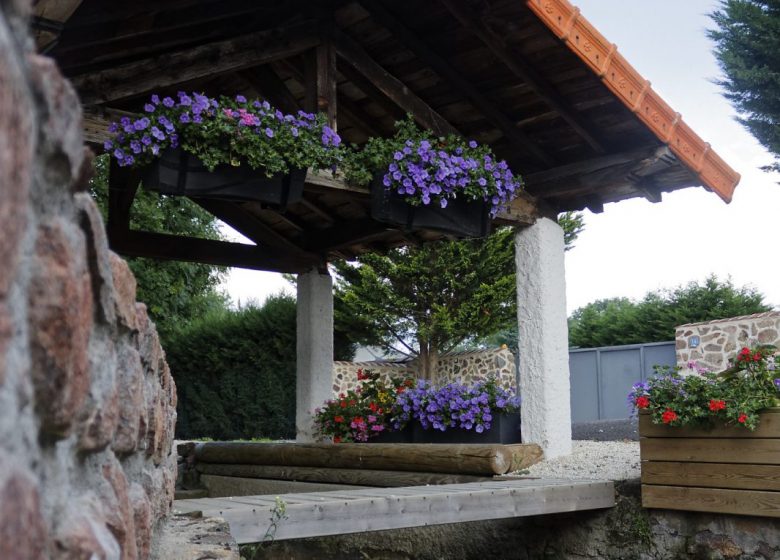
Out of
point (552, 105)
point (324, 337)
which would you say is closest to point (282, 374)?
point (324, 337)

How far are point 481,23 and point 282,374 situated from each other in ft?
25.9

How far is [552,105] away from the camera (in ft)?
19.5

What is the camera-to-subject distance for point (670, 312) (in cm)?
1449

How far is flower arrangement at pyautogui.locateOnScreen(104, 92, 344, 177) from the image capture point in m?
4.85

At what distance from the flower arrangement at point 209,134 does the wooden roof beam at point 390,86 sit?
112cm

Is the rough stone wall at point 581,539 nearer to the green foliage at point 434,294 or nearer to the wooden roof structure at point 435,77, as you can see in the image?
the wooden roof structure at point 435,77

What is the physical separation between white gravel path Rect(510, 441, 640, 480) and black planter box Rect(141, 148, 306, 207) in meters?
2.42

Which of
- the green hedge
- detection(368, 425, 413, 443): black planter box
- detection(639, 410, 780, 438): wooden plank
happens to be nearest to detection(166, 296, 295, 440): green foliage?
the green hedge

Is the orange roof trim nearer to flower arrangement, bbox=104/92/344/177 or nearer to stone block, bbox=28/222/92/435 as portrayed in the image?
Answer: flower arrangement, bbox=104/92/344/177

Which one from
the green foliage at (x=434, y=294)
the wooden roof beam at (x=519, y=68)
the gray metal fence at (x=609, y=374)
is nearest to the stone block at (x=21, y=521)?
the wooden roof beam at (x=519, y=68)

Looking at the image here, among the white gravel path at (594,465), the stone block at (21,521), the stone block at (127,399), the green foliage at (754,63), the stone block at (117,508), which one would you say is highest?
the green foliage at (754,63)

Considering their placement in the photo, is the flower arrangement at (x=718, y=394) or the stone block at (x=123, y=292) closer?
the stone block at (x=123, y=292)

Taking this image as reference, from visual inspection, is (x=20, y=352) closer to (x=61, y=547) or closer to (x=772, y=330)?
(x=61, y=547)

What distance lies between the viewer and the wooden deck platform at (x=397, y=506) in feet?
11.6
